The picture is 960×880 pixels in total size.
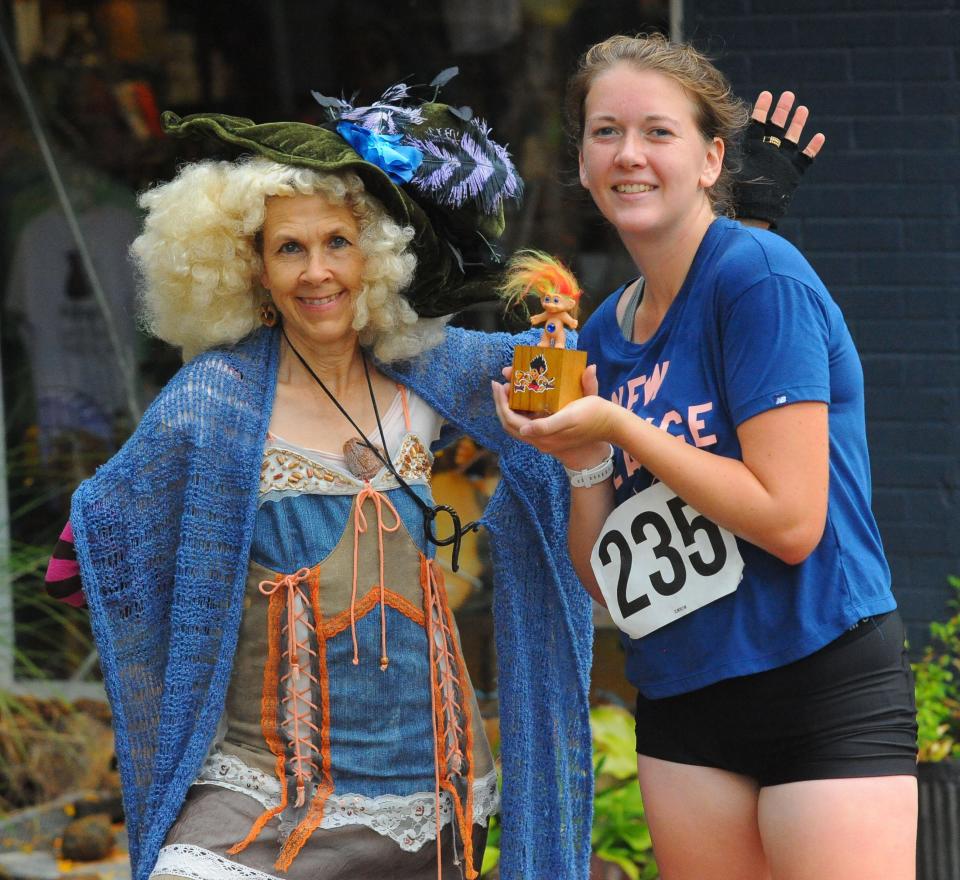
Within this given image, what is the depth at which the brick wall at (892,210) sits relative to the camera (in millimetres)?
4398

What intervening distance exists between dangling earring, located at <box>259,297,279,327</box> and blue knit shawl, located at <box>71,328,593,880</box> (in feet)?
0.09

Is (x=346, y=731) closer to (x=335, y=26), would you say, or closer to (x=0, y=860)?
(x=0, y=860)

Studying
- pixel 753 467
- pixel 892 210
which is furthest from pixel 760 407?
pixel 892 210

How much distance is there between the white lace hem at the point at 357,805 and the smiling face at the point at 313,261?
83 centimetres

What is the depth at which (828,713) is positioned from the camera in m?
2.32

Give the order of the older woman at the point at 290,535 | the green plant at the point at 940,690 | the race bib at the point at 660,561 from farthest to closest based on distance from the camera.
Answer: the green plant at the point at 940,690
the older woman at the point at 290,535
the race bib at the point at 660,561

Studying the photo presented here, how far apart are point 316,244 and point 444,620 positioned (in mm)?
769

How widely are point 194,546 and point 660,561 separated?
0.86 metres

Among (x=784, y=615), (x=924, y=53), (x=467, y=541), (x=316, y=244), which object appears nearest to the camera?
(x=784, y=615)

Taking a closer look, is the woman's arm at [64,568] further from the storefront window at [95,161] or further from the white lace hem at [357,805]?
the storefront window at [95,161]

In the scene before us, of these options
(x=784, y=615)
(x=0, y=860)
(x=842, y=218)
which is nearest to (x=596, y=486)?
(x=784, y=615)

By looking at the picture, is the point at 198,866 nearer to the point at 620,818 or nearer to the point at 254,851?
the point at 254,851

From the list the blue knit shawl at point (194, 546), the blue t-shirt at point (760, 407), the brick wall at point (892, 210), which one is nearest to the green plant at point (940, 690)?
the brick wall at point (892, 210)

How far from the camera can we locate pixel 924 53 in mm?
4391
